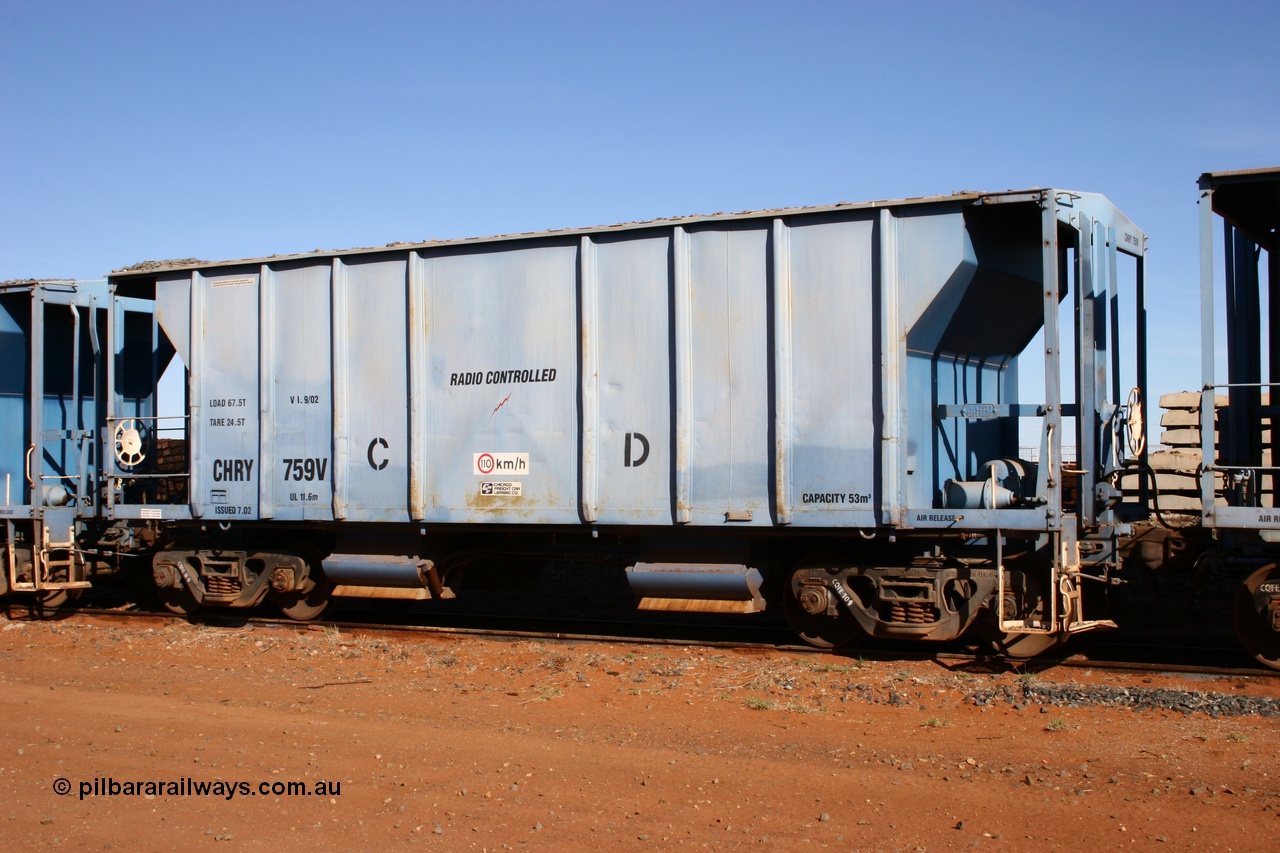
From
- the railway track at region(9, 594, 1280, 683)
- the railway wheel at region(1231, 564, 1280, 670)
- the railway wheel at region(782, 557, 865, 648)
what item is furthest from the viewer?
the railway wheel at region(782, 557, 865, 648)

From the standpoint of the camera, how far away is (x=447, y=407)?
10305 millimetres

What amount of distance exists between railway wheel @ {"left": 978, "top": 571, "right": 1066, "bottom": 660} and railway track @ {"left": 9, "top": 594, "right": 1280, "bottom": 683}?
4.6 inches

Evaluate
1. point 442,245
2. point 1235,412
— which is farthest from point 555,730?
point 1235,412

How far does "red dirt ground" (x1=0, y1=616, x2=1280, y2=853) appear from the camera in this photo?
5102mm

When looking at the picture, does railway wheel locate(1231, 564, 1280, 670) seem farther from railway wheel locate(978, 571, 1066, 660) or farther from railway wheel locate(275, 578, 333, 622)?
railway wheel locate(275, 578, 333, 622)

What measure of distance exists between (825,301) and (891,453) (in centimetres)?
138

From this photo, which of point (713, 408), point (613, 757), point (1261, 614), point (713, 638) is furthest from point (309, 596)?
point (1261, 614)

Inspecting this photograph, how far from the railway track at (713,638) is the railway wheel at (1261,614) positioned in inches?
5.9

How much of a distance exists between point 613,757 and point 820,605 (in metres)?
3.39

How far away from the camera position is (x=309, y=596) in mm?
11570

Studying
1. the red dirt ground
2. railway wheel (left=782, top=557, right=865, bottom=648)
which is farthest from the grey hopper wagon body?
the red dirt ground

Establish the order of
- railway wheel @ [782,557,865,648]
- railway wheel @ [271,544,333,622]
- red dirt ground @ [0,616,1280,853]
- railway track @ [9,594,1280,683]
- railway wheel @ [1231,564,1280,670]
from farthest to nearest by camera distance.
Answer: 1. railway wheel @ [271,544,333,622]
2. railway wheel @ [782,557,865,648]
3. railway track @ [9,594,1280,683]
4. railway wheel @ [1231,564,1280,670]
5. red dirt ground @ [0,616,1280,853]

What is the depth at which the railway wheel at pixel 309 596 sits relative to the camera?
11359 mm

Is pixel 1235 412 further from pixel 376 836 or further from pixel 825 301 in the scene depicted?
pixel 376 836
